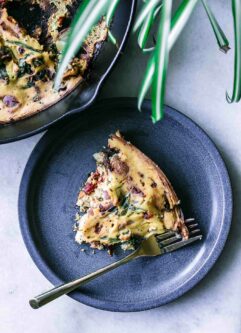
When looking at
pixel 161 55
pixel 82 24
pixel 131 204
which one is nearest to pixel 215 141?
pixel 131 204

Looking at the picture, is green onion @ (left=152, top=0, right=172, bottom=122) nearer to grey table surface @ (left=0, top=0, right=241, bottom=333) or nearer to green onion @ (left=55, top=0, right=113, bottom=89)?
green onion @ (left=55, top=0, right=113, bottom=89)

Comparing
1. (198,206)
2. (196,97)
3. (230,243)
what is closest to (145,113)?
(196,97)

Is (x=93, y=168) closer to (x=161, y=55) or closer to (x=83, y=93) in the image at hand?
(x=83, y=93)

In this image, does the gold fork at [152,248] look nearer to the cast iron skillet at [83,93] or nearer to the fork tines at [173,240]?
the fork tines at [173,240]

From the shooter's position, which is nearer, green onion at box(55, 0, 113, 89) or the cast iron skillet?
green onion at box(55, 0, 113, 89)

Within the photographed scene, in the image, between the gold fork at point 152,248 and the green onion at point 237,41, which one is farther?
the gold fork at point 152,248

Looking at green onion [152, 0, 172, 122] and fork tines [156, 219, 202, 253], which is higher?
green onion [152, 0, 172, 122]

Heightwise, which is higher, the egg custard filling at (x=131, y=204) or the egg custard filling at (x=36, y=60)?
the egg custard filling at (x=36, y=60)

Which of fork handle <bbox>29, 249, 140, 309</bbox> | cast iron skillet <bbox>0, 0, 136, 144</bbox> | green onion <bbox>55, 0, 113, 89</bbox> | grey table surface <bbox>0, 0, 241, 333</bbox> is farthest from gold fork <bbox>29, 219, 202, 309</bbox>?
green onion <bbox>55, 0, 113, 89</bbox>

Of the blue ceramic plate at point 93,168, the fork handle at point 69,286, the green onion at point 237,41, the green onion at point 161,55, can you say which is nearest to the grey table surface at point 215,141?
the blue ceramic plate at point 93,168
